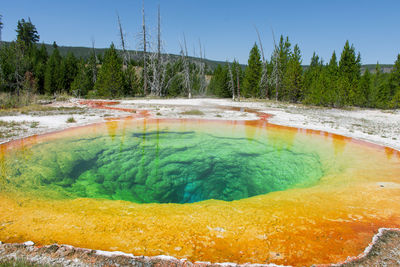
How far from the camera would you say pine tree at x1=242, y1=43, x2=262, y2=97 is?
1136 inches

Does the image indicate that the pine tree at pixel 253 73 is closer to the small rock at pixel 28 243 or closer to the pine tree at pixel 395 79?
the pine tree at pixel 395 79

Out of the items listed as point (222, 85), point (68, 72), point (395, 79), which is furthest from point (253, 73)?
point (68, 72)

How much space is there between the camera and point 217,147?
23.6 feet

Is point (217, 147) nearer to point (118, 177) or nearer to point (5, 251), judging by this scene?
point (118, 177)

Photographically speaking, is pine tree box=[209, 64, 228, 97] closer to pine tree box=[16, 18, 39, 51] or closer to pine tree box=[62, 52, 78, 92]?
pine tree box=[62, 52, 78, 92]

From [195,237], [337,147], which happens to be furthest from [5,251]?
[337,147]

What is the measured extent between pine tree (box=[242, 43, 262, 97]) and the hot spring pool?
21.8m

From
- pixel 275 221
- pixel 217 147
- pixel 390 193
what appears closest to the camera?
pixel 275 221

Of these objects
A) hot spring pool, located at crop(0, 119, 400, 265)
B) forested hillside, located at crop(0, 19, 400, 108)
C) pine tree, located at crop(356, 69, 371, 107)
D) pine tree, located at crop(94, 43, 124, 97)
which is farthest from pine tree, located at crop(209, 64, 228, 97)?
hot spring pool, located at crop(0, 119, 400, 265)

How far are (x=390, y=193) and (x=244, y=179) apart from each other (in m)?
2.69

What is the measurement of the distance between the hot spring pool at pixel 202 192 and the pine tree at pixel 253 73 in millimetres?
21819

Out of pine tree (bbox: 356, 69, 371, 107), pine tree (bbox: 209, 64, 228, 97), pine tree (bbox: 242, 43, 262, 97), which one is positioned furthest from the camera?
pine tree (bbox: 209, 64, 228, 97)

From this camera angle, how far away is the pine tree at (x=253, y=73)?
28.9 meters

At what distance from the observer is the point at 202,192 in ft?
16.5
